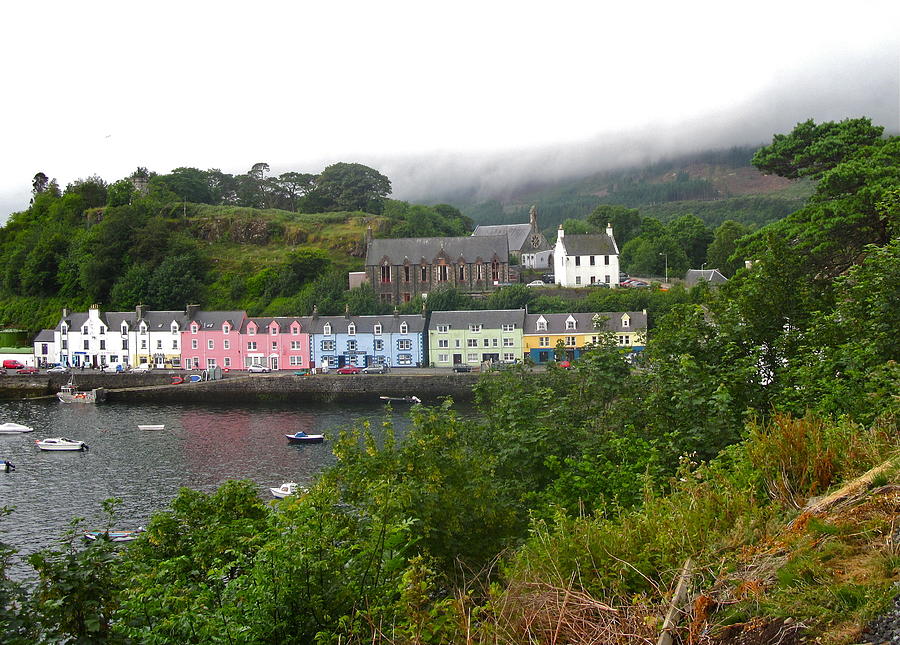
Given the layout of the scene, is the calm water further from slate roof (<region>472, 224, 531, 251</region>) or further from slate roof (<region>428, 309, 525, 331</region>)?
slate roof (<region>472, 224, 531, 251</region>)

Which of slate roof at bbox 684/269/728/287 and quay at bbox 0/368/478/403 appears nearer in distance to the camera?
quay at bbox 0/368/478/403

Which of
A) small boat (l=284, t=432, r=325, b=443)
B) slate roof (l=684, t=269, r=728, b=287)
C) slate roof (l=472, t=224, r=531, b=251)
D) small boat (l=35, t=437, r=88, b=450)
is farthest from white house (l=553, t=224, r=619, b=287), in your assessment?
small boat (l=35, t=437, r=88, b=450)

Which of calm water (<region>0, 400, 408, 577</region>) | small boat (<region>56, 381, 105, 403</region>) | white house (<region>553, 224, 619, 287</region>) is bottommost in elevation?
calm water (<region>0, 400, 408, 577</region>)

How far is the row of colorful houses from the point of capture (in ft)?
161

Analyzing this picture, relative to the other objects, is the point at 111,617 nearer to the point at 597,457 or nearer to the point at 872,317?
the point at 597,457

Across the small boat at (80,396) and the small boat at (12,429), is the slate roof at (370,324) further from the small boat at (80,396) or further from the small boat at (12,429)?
the small boat at (12,429)

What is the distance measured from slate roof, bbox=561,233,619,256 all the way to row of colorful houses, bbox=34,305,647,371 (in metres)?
11.2

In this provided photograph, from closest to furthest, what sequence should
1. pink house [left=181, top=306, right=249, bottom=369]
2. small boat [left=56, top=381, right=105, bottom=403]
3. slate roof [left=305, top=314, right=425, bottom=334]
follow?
small boat [left=56, top=381, right=105, bottom=403] → slate roof [left=305, top=314, right=425, bottom=334] → pink house [left=181, top=306, right=249, bottom=369]

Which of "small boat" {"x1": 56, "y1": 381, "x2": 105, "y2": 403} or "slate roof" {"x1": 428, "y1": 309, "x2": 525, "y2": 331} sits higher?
"slate roof" {"x1": 428, "y1": 309, "x2": 525, "y2": 331}

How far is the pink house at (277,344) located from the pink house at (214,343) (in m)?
0.61

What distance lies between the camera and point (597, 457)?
9.66 meters

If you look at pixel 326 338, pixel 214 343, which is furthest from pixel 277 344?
pixel 214 343

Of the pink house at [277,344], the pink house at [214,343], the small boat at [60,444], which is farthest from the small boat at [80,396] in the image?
the small boat at [60,444]

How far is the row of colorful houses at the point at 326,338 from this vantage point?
4909 cm
